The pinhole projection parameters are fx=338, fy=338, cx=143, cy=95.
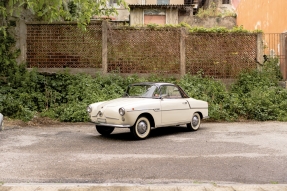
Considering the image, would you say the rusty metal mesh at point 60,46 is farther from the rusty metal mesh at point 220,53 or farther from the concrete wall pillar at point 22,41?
the rusty metal mesh at point 220,53

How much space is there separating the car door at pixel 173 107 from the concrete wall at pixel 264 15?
316 inches

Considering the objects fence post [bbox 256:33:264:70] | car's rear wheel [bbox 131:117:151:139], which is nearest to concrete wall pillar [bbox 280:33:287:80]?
fence post [bbox 256:33:264:70]

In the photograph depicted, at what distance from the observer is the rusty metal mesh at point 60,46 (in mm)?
13141

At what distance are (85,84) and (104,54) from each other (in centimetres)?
158

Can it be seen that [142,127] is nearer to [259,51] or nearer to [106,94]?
[106,94]

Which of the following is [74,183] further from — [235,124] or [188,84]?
[188,84]

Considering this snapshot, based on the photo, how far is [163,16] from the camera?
25234mm

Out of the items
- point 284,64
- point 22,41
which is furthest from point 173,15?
point 22,41

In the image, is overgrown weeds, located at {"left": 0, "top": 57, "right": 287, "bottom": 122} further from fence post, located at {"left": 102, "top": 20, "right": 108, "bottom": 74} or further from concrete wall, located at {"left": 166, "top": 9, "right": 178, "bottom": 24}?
concrete wall, located at {"left": 166, "top": 9, "right": 178, "bottom": 24}

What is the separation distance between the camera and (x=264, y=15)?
17.3m

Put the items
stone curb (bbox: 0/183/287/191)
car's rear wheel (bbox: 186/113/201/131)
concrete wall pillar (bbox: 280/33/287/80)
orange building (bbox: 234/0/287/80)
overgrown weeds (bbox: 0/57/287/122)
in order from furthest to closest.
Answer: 1. orange building (bbox: 234/0/287/80)
2. concrete wall pillar (bbox: 280/33/287/80)
3. overgrown weeds (bbox: 0/57/287/122)
4. car's rear wheel (bbox: 186/113/201/131)
5. stone curb (bbox: 0/183/287/191)

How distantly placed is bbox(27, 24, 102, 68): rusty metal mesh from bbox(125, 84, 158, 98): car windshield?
494 centimetres

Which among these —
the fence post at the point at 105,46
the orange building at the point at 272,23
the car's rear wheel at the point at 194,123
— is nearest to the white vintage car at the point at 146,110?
the car's rear wheel at the point at 194,123

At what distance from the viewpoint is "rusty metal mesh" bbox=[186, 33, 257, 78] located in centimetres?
1373
